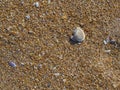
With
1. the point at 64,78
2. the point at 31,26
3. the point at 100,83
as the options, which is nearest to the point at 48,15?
the point at 31,26

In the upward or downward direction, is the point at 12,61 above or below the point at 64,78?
above

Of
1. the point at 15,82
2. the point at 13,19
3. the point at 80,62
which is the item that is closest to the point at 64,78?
the point at 80,62

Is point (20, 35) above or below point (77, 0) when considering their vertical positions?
below

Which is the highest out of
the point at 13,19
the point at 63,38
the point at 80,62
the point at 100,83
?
the point at 13,19

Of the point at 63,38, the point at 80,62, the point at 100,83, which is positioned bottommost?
the point at 100,83

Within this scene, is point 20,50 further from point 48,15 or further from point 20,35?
point 48,15

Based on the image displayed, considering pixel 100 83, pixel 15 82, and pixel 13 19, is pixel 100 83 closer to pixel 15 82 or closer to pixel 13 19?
pixel 15 82
